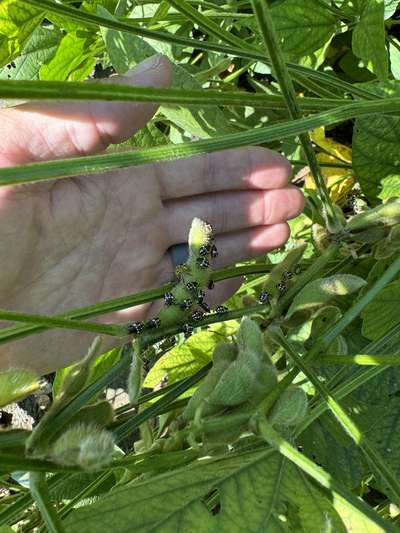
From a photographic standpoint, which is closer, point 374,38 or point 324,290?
point 324,290

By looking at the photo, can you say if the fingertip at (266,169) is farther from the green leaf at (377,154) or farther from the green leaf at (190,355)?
the green leaf at (190,355)

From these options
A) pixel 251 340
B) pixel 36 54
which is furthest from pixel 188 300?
pixel 36 54

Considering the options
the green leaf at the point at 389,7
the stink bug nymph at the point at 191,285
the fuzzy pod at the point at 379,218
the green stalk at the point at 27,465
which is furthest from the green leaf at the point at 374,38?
the green stalk at the point at 27,465

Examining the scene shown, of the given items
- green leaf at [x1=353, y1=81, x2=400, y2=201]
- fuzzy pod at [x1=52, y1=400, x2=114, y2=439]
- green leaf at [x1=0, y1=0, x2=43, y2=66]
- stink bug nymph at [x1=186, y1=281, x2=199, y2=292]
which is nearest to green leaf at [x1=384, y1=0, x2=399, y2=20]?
green leaf at [x1=353, y1=81, x2=400, y2=201]

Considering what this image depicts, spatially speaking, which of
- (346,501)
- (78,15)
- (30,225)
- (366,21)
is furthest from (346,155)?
(346,501)

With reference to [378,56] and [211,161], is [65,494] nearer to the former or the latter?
[211,161]

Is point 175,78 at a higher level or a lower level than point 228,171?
higher

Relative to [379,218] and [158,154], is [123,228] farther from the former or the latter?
[158,154]
